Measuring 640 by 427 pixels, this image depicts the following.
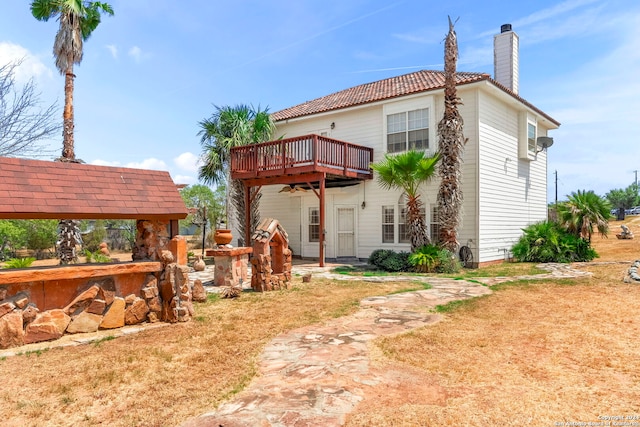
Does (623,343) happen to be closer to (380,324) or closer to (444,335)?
(444,335)

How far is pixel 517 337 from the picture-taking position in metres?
5.26

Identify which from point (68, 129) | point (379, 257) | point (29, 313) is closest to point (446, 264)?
point (379, 257)

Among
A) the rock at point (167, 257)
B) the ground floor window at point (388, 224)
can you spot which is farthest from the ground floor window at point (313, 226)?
the rock at point (167, 257)

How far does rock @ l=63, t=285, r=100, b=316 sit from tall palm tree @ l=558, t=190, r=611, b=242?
1596 cm

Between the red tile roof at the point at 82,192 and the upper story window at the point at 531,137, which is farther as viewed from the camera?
the upper story window at the point at 531,137

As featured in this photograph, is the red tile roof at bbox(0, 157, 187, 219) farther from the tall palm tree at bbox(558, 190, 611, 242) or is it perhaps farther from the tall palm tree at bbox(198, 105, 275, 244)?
the tall palm tree at bbox(558, 190, 611, 242)

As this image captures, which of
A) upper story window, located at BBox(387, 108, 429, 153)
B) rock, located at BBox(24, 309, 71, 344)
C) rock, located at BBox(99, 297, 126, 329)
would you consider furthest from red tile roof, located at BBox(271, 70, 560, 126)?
rock, located at BBox(24, 309, 71, 344)

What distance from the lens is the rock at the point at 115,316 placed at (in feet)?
19.3

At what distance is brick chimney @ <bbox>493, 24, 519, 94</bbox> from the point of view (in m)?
17.2

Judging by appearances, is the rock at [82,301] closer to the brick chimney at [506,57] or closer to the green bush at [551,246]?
the green bush at [551,246]

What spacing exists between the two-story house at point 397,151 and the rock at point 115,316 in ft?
28.9

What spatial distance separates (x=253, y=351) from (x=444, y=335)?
2.56 metres

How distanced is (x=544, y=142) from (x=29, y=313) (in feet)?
62.0

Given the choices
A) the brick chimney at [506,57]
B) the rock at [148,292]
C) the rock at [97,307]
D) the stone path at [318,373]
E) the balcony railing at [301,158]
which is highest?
the brick chimney at [506,57]
